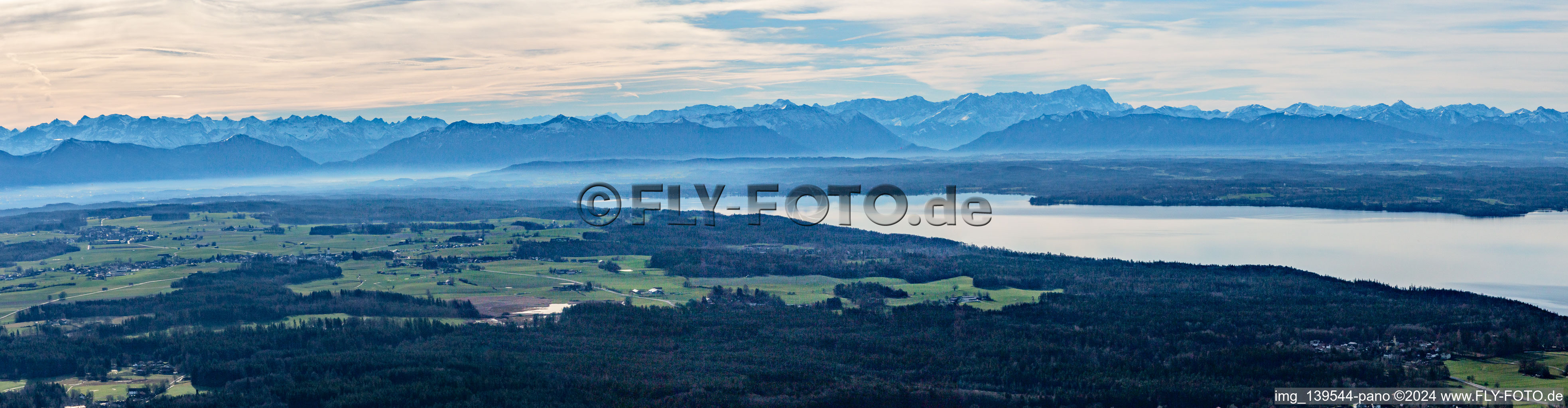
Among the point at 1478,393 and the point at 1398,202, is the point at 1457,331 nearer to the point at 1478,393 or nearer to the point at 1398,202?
the point at 1478,393

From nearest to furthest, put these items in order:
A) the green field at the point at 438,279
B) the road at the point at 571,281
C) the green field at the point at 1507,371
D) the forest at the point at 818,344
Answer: the green field at the point at 1507,371 < the forest at the point at 818,344 < the road at the point at 571,281 < the green field at the point at 438,279

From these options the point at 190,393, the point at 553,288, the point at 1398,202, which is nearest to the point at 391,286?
the point at 553,288

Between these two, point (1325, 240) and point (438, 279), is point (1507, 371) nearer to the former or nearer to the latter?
point (1325, 240)

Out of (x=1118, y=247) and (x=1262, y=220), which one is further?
(x=1262, y=220)

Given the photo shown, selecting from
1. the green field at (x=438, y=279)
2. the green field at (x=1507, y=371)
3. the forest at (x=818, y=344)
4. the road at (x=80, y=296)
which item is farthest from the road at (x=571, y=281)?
the green field at (x=1507, y=371)

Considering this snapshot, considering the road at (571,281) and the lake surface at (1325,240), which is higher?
the lake surface at (1325,240)

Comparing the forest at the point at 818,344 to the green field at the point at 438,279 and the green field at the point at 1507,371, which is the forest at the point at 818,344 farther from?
the green field at the point at 438,279

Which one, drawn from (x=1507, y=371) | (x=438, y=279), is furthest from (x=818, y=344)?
(x=438, y=279)

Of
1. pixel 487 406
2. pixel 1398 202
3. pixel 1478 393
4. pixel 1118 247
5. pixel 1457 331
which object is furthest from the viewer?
pixel 1398 202
